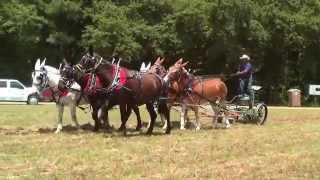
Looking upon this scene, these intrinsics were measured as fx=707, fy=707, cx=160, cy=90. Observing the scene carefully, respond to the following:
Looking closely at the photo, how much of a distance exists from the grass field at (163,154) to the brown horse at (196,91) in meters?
1.43

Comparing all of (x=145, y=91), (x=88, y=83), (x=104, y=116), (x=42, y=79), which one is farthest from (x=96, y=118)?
(x=42, y=79)

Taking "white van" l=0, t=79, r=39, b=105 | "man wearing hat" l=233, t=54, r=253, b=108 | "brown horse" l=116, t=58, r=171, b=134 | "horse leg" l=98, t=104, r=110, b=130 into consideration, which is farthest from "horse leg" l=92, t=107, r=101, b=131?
"white van" l=0, t=79, r=39, b=105

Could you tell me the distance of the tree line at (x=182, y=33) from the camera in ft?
156

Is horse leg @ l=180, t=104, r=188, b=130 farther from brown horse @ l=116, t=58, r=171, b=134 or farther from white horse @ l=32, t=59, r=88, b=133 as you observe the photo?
white horse @ l=32, t=59, r=88, b=133

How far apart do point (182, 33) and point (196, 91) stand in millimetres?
27488

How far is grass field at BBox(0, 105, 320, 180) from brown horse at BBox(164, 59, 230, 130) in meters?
1.43

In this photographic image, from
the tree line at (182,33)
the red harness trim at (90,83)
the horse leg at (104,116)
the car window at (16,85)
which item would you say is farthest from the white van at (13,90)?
the red harness trim at (90,83)

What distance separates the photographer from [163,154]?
14.1m

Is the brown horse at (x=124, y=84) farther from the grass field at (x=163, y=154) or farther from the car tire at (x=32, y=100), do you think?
the car tire at (x=32, y=100)

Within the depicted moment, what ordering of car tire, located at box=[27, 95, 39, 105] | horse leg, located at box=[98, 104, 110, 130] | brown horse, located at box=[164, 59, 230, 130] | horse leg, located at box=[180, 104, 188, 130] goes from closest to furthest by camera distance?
horse leg, located at box=[98, 104, 110, 130] → brown horse, located at box=[164, 59, 230, 130] → horse leg, located at box=[180, 104, 188, 130] → car tire, located at box=[27, 95, 39, 105]

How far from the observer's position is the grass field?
11.7 meters

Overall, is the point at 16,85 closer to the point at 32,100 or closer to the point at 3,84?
the point at 3,84

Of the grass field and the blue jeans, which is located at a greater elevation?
the blue jeans

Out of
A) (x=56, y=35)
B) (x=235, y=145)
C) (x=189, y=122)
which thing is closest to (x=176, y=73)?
(x=189, y=122)
